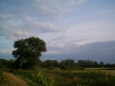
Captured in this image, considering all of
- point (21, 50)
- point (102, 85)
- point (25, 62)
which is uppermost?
point (21, 50)

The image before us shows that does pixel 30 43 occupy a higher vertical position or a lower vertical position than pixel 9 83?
higher

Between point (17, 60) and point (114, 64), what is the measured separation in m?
39.2

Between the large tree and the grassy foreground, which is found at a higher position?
the large tree

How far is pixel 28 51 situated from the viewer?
176 ft

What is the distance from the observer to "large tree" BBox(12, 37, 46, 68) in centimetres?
5350

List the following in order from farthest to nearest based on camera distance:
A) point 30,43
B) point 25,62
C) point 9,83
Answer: point 30,43 → point 25,62 → point 9,83

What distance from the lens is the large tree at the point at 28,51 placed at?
53.5 meters

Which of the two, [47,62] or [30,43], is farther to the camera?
[47,62]

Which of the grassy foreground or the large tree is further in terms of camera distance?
the large tree

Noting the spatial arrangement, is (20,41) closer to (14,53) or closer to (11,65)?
(14,53)

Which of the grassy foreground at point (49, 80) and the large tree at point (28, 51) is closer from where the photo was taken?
the grassy foreground at point (49, 80)

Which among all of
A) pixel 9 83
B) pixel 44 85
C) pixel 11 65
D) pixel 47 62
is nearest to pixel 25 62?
pixel 11 65

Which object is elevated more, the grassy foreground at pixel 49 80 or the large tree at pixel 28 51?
the large tree at pixel 28 51

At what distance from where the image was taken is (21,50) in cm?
5469
